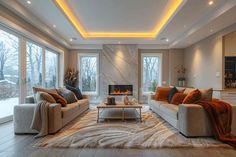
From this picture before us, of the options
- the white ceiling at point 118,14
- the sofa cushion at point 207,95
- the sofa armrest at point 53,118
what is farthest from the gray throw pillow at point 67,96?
the sofa cushion at point 207,95

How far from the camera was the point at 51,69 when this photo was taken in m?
7.23

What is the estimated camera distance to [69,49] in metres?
8.56

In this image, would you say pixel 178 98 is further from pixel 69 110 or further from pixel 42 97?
pixel 42 97

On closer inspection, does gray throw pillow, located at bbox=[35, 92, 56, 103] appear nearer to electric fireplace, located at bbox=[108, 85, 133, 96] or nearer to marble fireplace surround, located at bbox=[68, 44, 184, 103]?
marble fireplace surround, located at bbox=[68, 44, 184, 103]

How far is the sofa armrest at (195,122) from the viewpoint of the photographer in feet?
10.8

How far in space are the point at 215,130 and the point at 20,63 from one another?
496cm

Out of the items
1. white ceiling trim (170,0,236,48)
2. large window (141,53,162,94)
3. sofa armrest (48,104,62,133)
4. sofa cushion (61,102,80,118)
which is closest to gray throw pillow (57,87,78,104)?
sofa cushion (61,102,80,118)

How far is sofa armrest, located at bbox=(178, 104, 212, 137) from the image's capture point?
3305mm

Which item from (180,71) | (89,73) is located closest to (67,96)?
(89,73)

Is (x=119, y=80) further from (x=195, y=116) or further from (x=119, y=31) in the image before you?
(x=195, y=116)

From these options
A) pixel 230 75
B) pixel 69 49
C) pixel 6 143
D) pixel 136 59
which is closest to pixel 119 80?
pixel 136 59

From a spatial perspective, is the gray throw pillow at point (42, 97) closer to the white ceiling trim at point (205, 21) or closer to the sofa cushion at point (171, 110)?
the sofa cushion at point (171, 110)

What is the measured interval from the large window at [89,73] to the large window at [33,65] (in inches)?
104

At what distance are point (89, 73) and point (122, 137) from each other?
19.0ft
